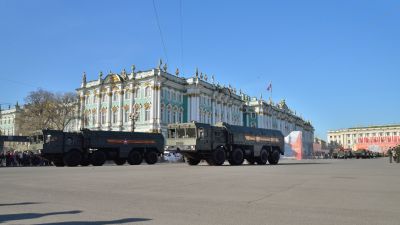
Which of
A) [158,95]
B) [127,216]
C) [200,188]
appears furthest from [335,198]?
[158,95]

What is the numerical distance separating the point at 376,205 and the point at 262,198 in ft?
8.21

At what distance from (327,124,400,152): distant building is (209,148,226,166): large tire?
135m

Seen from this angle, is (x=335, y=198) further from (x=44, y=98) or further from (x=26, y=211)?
(x=44, y=98)

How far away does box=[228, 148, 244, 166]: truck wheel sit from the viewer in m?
31.7

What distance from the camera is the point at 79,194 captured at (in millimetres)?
11219

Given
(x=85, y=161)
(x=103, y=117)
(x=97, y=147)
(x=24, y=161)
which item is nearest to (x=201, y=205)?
(x=97, y=147)

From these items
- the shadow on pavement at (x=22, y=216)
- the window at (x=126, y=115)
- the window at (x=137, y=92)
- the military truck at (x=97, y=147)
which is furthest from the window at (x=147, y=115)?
the shadow on pavement at (x=22, y=216)

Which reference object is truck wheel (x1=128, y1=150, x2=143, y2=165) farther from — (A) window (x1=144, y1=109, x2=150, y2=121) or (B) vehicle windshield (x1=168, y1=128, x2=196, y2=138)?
(A) window (x1=144, y1=109, x2=150, y2=121)

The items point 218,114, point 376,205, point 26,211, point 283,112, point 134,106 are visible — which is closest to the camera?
point 26,211

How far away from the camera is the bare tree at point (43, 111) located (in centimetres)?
6731

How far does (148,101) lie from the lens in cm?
7075

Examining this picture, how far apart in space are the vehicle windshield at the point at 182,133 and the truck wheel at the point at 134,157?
16.8 ft

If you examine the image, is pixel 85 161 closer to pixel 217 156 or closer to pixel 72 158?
pixel 72 158

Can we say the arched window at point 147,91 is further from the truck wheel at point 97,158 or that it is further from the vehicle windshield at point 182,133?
the vehicle windshield at point 182,133
